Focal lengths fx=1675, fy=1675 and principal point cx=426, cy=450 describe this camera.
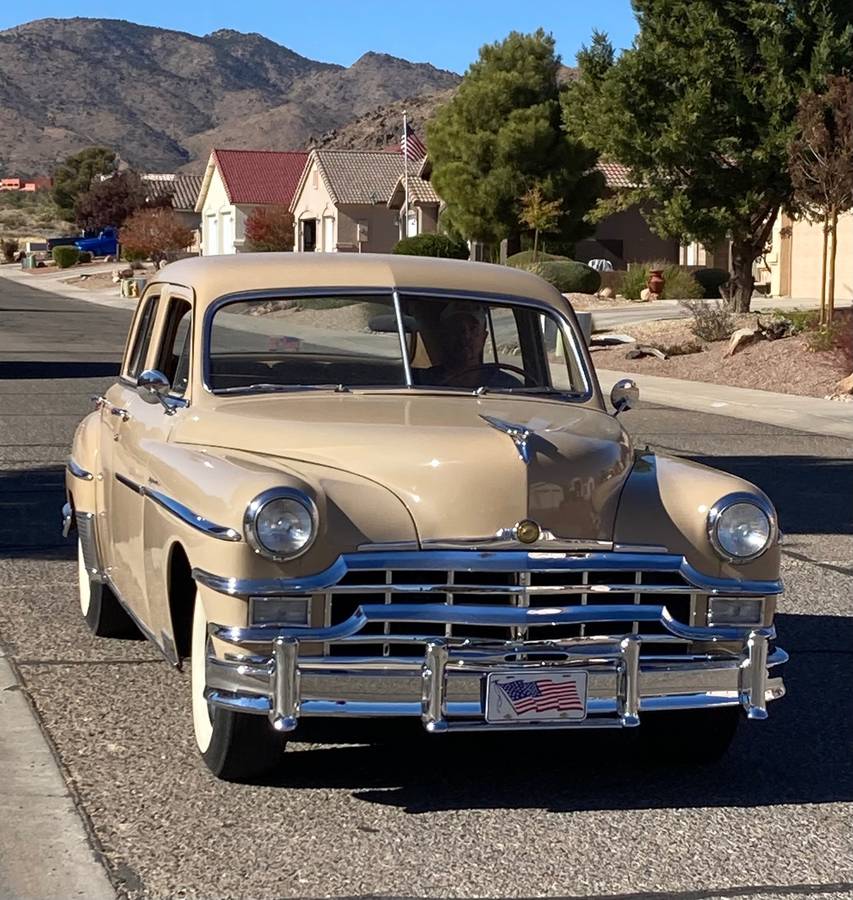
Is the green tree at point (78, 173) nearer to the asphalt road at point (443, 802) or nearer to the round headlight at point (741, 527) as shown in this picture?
the asphalt road at point (443, 802)

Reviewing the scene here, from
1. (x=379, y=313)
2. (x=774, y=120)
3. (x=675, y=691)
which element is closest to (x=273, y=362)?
(x=379, y=313)

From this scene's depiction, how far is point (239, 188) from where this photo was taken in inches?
3241

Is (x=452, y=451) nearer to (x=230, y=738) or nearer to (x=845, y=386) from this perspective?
(x=230, y=738)

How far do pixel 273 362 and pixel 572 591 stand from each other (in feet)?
6.29

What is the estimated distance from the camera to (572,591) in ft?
17.1

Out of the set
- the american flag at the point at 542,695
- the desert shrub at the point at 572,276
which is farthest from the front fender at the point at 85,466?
the desert shrub at the point at 572,276

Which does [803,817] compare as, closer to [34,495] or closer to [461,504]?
[461,504]

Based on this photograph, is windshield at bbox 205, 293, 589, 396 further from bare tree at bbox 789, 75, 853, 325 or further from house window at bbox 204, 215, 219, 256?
house window at bbox 204, 215, 219, 256

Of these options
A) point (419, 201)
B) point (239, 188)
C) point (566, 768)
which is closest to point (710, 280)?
point (419, 201)

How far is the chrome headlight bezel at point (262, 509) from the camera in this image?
16.7 ft

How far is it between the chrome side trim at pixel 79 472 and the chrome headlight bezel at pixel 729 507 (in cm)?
301

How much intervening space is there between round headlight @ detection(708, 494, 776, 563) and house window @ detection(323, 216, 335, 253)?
218ft

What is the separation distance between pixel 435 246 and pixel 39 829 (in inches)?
1881

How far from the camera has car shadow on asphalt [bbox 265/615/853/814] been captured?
5.46 m
